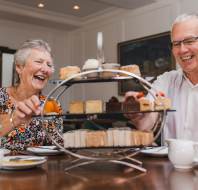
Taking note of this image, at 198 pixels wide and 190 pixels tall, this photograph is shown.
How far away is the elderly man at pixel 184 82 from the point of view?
1.86m

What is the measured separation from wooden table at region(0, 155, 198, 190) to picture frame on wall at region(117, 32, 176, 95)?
4.01 metres

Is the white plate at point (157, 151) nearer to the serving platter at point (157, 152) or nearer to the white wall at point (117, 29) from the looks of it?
the serving platter at point (157, 152)

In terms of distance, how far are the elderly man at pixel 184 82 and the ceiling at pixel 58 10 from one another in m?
3.48

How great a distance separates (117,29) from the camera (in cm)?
621

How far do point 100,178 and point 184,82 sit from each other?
1.20 metres

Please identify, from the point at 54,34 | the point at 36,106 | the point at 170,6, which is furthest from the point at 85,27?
the point at 36,106

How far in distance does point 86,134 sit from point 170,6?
15.3ft

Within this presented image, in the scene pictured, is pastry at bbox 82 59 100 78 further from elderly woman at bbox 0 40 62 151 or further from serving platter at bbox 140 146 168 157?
elderly woman at bbox 0 40 62 151

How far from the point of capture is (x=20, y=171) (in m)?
1.14

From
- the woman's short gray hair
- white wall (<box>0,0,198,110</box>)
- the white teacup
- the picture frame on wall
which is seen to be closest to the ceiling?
white wall (<box>0,0,198,110</box>)

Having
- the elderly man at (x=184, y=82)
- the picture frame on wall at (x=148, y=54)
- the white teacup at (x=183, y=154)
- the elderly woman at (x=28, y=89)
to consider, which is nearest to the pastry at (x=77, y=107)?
the white teacup at (x=183, y=154)

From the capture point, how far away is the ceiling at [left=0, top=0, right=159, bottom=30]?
5.73 meters

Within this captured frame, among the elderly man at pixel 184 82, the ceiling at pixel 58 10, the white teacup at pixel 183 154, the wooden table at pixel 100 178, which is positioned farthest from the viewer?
the ceiling at pixel 58 10

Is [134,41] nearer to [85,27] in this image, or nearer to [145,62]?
[145,62]
